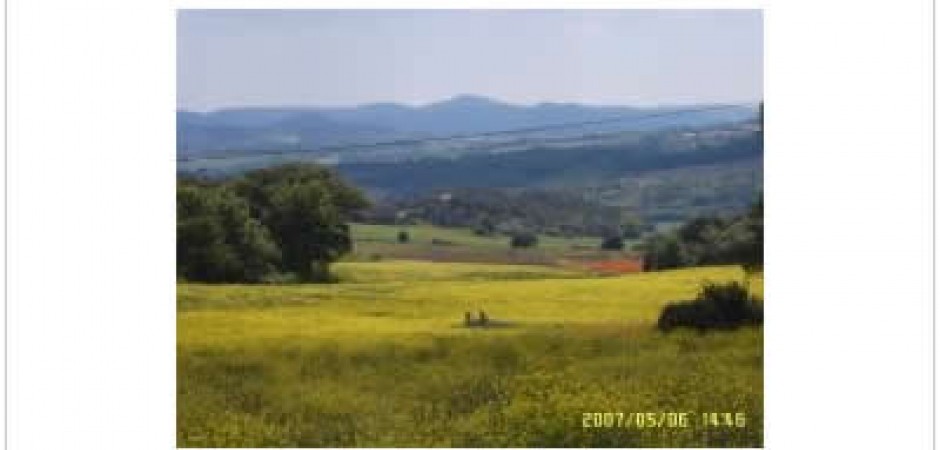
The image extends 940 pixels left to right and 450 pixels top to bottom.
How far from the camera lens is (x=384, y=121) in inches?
516

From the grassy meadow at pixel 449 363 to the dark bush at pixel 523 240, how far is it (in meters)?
0.23

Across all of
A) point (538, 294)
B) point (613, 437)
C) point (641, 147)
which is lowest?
point (613, 437)

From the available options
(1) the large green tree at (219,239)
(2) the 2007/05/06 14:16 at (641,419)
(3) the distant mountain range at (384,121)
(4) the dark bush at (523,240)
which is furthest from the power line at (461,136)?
(2) the 2007/05/06 14:16 at (641,419)

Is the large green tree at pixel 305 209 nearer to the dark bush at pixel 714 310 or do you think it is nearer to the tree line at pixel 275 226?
the tree line at pixel 275 226

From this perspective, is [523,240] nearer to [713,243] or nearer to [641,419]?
[713,243]

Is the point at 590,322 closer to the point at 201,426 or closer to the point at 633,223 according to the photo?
the point at 633,223

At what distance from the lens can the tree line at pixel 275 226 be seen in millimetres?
12898

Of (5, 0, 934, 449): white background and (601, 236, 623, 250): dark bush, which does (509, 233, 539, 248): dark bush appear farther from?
(5, 0, 934, 449): white background
